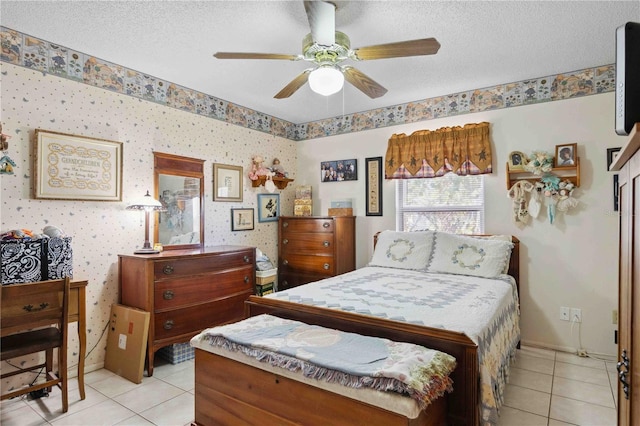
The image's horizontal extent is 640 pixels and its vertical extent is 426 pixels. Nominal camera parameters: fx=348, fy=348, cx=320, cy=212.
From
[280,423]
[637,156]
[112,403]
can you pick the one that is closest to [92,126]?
[112,403]

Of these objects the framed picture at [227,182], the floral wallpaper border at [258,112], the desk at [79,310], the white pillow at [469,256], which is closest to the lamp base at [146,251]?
the desk at [79,310]

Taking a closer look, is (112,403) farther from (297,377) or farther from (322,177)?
(322,177)

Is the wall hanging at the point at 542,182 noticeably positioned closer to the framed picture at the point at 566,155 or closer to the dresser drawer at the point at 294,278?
the framed picture at the point at 566,155

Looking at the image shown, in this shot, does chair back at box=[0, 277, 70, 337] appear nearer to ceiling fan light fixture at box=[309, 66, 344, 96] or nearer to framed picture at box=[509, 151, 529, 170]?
ceiling fan light fixture at box=[309, 66, 344, 96]

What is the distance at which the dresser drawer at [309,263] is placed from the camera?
158 inches

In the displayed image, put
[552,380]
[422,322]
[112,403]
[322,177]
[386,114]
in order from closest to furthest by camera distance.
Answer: [422,322] < [112,403] < [552,380] < [386,114] < [322,177]

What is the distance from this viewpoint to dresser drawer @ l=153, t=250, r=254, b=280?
9.21 feet

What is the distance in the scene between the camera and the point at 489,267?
3.02 m

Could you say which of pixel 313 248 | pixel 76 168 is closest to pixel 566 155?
pixel 313 248

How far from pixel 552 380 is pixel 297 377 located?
7.32ft

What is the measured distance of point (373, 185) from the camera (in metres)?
4.17

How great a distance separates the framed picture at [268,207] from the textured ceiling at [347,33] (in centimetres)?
148

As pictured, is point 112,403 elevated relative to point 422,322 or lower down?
lower down

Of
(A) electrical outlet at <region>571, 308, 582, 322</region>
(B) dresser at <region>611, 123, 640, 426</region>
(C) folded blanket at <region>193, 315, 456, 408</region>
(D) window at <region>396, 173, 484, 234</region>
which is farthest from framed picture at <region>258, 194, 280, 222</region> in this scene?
(B) dresser at <region>611, 123, 640, 426</region>
